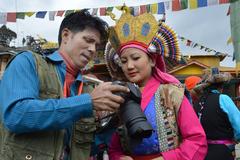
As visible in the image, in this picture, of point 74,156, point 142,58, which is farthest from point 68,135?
point 142,58

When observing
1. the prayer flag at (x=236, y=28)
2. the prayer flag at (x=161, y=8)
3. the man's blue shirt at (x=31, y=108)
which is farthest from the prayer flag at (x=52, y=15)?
the man's blue shirt at (x=31, y=108)

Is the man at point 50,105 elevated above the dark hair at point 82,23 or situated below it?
below

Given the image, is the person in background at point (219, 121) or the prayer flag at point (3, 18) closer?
the person in background at point (219, 121)

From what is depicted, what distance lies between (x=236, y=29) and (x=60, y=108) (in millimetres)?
6734

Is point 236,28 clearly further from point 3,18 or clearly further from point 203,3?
point 3,18

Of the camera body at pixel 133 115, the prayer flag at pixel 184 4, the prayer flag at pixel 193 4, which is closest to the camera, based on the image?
the camera body at pixel 133 115

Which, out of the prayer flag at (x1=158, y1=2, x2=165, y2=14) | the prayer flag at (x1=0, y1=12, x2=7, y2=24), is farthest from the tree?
the prayer flag at (x1=158, y1=2, x2=165, y2=14)

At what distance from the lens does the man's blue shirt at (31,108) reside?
1613mm

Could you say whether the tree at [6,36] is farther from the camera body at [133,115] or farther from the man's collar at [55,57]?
the camera body at [133,115]

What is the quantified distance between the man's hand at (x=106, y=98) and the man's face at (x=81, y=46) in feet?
1.61

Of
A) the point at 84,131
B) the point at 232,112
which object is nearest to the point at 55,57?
the point at 84,131

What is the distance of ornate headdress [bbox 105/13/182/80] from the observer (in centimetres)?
257

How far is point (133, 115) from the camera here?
1756mm

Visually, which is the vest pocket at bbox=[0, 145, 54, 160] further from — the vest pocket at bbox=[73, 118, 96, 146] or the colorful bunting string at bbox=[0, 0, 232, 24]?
the colorful bunting string at bbox=[0, 0, 232, 24]
